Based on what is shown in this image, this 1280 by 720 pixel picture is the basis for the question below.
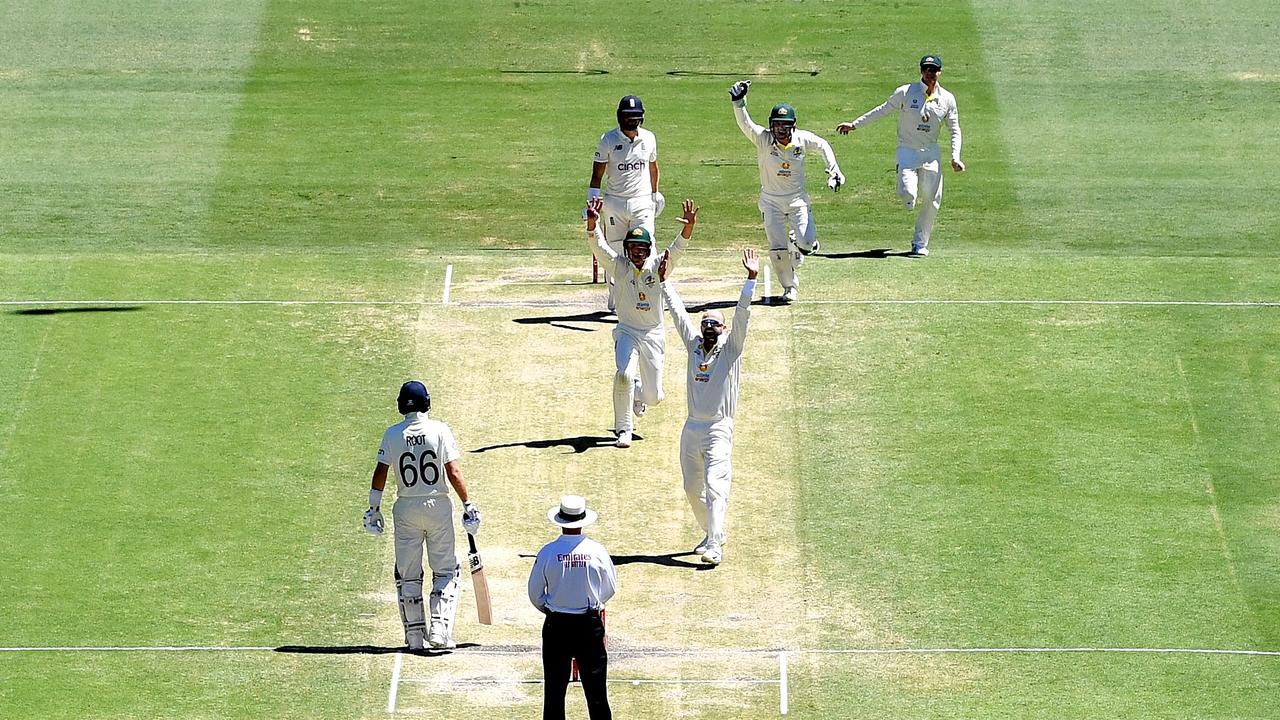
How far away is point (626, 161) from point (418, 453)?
299 inches

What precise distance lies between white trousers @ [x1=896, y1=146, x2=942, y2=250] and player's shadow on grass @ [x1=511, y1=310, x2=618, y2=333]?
436 centimetres

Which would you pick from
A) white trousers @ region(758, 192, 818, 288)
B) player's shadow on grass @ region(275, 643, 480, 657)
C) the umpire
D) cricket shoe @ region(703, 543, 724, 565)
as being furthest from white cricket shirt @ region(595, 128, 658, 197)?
the umpire

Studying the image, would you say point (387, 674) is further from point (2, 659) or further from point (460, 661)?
point (2, 659)

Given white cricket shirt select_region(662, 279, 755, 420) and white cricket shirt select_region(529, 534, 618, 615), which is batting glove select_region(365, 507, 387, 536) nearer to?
white cricket shirt select_region(529, 534, 618, 615)

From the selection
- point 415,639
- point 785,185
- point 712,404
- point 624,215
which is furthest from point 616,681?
point 785,185

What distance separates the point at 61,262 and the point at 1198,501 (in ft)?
48.0

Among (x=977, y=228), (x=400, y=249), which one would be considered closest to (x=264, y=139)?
(x=400, y=249)

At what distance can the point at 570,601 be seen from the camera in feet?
55.1

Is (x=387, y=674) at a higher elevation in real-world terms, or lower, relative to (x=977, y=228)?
higher

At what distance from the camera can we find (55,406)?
23953 mm

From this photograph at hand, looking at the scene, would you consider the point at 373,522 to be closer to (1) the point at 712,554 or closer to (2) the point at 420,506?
(2) the point at 420,506

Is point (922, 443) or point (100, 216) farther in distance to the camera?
point (100, 216)

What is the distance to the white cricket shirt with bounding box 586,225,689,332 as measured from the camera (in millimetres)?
21953

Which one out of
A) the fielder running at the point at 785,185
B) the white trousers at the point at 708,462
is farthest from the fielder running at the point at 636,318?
the fielder running at the point at 785,185
